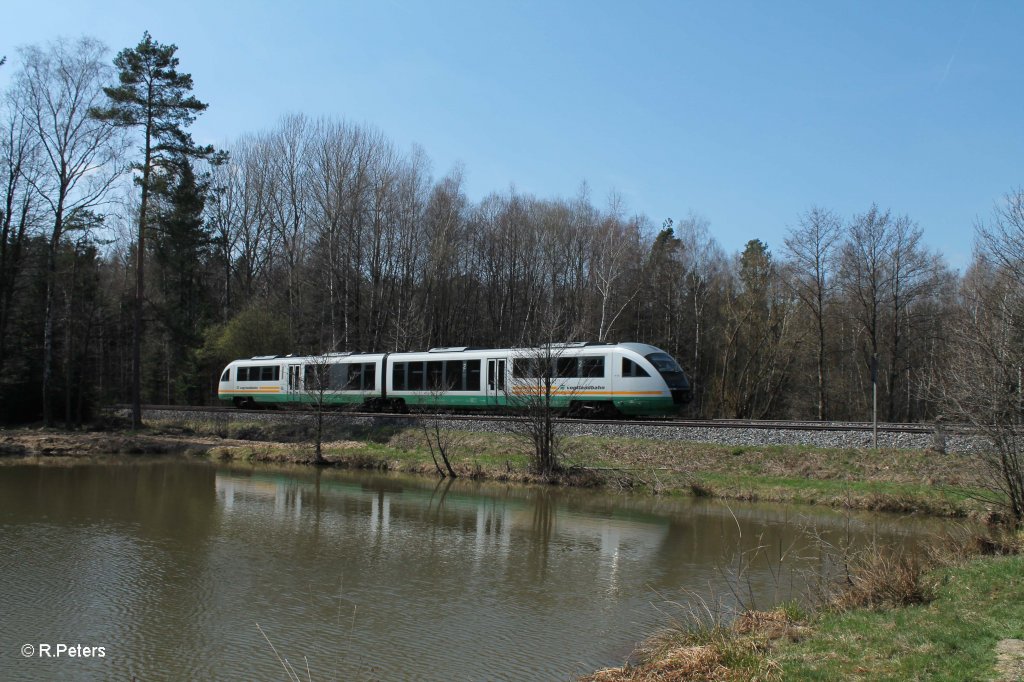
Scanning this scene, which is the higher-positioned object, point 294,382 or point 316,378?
point 316,378

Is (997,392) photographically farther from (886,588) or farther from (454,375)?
(454,375)

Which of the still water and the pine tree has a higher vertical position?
the pine tree

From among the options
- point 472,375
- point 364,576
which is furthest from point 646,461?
point 364,576

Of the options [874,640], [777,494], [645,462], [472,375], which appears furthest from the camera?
[472,375]

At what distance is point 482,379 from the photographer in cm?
2875

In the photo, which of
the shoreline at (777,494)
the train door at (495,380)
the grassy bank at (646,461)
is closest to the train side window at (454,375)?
the train door at (495,380)

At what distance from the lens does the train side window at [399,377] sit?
3140cm

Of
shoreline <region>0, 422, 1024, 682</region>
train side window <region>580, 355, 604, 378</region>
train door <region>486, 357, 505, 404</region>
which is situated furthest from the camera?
train door <region>486, 357, 505, 404</region>

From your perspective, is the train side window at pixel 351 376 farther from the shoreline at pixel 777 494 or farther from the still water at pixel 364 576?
the still water at pixel 364 576

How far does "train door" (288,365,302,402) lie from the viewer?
34125 mm

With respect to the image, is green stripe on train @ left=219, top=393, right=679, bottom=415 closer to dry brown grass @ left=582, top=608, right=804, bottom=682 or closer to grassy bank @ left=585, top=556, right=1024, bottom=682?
grassy bank @ left=585, top=556, right=1024, bottom=682

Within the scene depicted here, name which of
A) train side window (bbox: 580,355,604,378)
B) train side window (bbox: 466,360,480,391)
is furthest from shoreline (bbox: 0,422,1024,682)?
train side window (bbox: 580,355,604,378)

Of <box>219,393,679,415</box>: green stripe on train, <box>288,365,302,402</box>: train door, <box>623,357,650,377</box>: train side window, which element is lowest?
<box>219,393,679,415</box>: green stripe on train

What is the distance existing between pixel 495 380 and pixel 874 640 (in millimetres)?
21570
